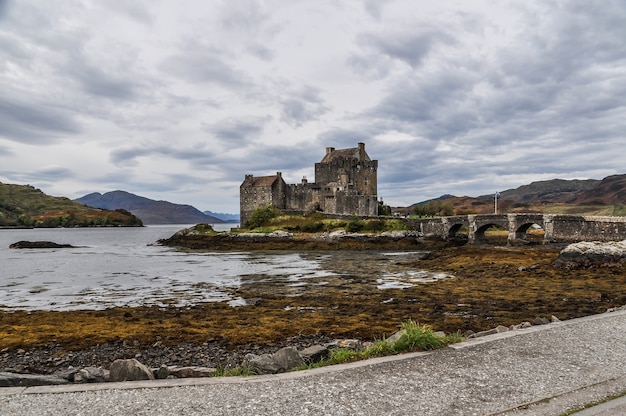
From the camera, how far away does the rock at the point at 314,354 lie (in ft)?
27.0

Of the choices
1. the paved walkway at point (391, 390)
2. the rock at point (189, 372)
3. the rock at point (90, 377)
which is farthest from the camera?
the rock at point (189, 372)

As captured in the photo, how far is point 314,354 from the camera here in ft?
27.3

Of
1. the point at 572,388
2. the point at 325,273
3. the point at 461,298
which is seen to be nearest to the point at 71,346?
the point at 572,388

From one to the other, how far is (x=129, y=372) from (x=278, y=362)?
8.07 ft

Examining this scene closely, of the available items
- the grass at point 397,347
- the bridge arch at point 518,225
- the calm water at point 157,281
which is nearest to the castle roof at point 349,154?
the bridge arch at point 518,225

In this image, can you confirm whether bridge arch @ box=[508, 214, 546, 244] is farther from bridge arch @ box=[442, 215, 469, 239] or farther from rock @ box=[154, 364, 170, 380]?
rock @ box=[154, 364, 170, 380]

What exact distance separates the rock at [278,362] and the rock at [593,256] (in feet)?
83.1

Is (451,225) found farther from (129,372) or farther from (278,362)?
(129,372)

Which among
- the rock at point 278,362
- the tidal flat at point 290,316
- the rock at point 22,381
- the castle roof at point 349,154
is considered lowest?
the tidal flat at point 290,316

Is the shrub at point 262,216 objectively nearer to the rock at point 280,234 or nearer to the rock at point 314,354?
the rock at point 280,234

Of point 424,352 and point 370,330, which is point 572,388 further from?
point 370,330

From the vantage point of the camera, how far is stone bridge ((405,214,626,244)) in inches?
1622

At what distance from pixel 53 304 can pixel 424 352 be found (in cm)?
1975

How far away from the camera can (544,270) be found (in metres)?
27.5
